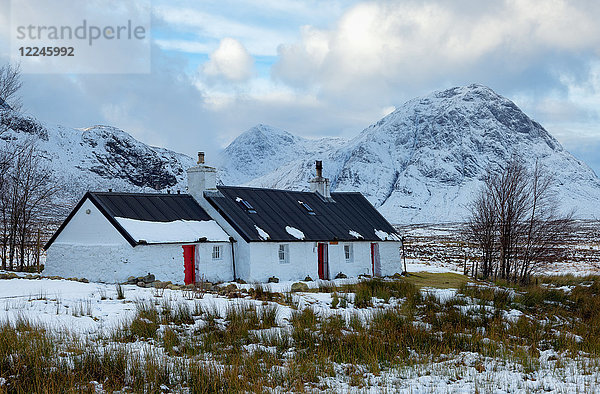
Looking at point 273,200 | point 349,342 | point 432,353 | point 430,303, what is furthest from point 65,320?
point 273,200

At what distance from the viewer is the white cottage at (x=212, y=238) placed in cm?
2456

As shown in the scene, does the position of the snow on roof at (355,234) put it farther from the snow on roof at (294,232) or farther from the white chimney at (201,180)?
the white chimney at (201,180)

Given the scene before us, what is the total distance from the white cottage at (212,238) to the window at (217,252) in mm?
45

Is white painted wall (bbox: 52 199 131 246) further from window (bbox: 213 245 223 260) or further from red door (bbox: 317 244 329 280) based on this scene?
red door (bbox: 317 244 329 280)

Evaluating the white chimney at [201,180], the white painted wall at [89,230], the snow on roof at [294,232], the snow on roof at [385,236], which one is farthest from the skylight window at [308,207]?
the white painted wall at [89,230]

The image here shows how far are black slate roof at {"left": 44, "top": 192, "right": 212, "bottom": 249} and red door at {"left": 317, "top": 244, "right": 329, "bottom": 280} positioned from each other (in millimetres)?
5904

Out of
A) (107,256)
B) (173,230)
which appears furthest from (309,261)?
(107,256)

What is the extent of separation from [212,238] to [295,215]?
20.2 feet

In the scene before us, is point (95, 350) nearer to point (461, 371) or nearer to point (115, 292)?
point (461, 371)

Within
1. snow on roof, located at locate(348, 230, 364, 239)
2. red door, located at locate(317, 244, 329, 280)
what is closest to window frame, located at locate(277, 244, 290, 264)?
red door, located at locate(317, 244, 329, 280)

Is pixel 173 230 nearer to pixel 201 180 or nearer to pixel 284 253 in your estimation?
pixel 201 180

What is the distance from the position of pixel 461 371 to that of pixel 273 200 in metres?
22.8

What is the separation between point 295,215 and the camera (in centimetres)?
3166

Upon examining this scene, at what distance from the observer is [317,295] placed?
60.4ft
